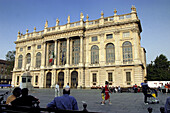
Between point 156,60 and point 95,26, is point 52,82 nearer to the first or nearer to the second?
point 95,26

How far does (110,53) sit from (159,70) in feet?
55.0

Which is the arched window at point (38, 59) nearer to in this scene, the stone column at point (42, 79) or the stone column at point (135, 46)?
the stone column at point (42, 79)

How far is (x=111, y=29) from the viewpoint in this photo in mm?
36469

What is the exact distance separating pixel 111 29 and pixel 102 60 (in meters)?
7.68

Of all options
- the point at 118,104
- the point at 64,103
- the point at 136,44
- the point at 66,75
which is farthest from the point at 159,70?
the point at 64,103

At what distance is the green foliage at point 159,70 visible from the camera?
41.8m

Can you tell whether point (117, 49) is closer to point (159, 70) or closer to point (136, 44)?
point (136, 44)

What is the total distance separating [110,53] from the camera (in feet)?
119

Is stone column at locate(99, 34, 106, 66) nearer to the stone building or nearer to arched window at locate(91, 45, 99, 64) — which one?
arched window at locate(91, 45, 99, 64)

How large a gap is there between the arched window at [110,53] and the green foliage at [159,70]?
571 inches

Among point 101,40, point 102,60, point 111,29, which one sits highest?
point 111,29

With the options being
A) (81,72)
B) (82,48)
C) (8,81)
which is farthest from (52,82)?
(8,81)

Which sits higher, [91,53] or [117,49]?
[117,49]

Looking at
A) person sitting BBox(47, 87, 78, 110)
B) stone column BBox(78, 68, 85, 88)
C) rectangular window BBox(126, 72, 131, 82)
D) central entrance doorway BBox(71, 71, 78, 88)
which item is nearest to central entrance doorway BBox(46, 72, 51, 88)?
central entrance doorway BBox(71, 71, 78, 88)
